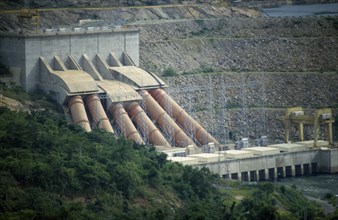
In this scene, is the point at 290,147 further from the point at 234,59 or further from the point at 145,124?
the point at 234,59

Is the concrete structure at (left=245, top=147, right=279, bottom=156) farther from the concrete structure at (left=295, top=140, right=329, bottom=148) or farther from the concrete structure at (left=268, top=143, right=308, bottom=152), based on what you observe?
the concrete structure at (left=295, top=140, right=329, bottom=148)

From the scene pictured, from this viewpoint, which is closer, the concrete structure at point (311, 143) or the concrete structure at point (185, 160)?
the concrete structure at point (185, 160)

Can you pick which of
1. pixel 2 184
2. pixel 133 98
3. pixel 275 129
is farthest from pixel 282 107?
pixel 2 184

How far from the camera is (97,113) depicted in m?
115

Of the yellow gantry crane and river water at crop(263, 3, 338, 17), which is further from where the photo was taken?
river water at crop(263, 3, 338, 17)

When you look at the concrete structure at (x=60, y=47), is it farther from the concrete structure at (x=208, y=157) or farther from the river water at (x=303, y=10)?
the river water at (x=303, y=10)

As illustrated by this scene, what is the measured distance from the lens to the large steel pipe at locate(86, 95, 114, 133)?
114312mm

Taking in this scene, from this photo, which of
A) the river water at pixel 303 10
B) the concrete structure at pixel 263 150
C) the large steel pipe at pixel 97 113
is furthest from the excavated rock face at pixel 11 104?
the river water at pixel 303 10

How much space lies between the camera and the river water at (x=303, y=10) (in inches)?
6186

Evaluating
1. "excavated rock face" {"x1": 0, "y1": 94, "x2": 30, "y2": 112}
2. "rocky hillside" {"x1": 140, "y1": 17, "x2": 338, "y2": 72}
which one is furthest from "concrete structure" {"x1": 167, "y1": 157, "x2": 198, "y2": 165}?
"rocky hillside" {"x1": 140, "y1": 17, "x2": 338, "y2": 72}

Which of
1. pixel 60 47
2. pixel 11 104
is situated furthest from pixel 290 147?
pixel 11 104

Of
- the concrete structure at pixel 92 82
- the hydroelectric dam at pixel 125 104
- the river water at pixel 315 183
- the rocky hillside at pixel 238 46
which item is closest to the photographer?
the river water at pixel 315 183

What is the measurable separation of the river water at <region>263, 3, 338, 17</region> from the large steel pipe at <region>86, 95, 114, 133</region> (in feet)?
130

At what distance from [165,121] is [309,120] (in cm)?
989
